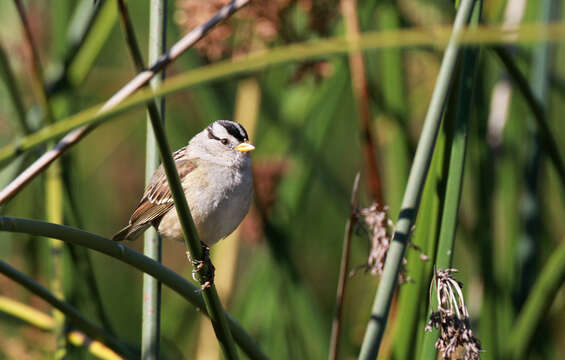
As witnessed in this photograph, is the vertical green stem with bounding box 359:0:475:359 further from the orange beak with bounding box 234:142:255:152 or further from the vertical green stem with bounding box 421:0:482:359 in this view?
the orange beak with bounding box 234:142:255:152

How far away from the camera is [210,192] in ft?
6.25

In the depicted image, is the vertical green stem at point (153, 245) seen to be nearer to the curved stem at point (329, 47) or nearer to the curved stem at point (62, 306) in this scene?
the curved stem at point (62, 306)

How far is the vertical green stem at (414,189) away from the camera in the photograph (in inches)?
42.2

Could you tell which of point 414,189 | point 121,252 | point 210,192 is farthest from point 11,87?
point 414,189

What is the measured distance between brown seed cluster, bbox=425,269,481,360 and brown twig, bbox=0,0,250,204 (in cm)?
63

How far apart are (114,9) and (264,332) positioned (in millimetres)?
1263

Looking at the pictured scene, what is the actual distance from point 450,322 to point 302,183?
1252mm

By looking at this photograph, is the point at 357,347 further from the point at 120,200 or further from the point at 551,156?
the point at 120,200

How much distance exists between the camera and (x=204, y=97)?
7.55 feet

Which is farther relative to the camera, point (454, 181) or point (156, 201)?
point (156, 201)

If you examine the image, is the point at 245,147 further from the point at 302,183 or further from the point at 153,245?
the point at 153,245

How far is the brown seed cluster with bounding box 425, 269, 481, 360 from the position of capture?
3.71 ft

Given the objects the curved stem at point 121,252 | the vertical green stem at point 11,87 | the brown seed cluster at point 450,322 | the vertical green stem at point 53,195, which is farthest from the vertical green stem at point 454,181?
the vertical green stem at point 11,87

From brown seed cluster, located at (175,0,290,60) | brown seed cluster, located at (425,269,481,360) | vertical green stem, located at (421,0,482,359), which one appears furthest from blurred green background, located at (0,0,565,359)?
brown seed cluster, located at (425,269,481,360)
